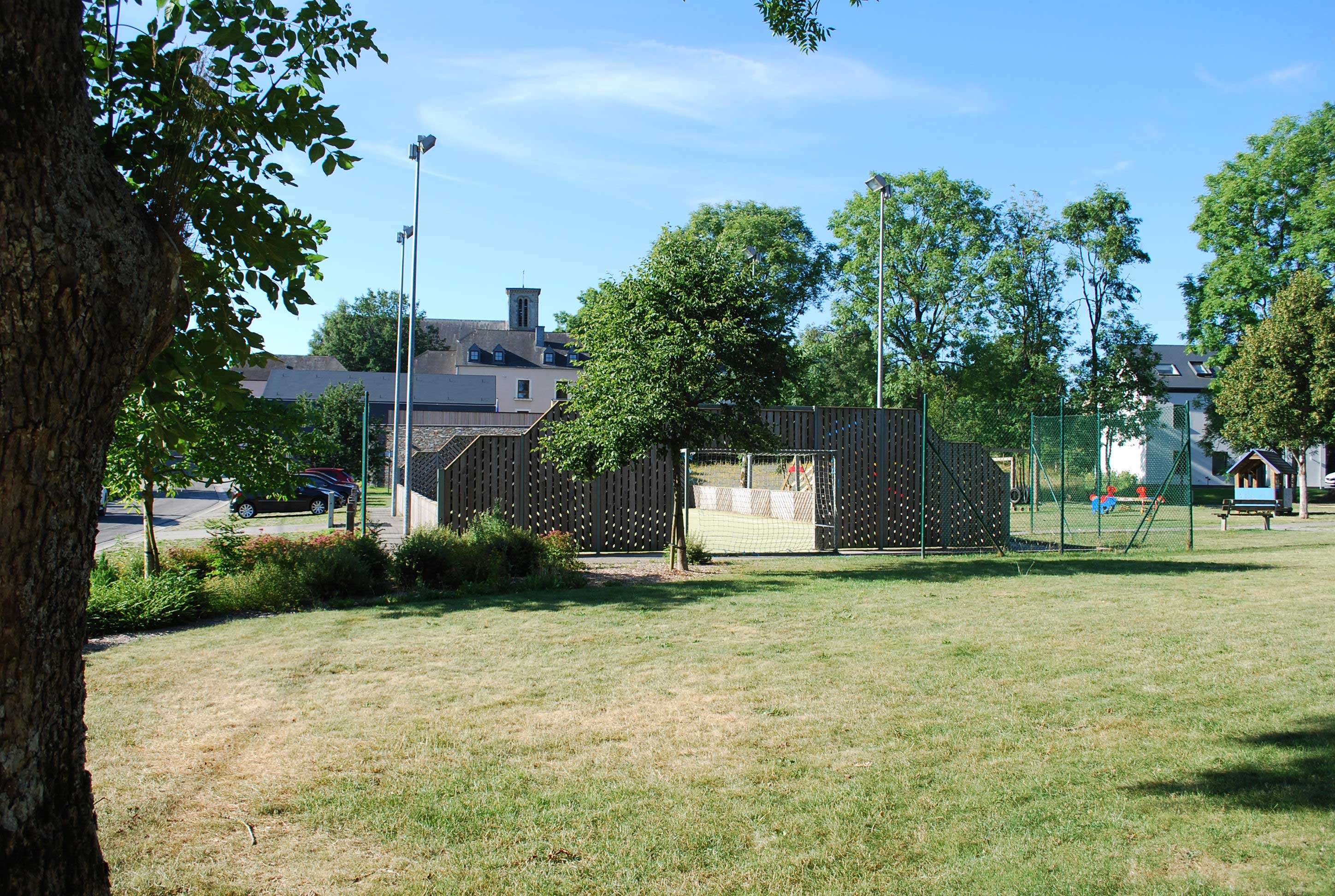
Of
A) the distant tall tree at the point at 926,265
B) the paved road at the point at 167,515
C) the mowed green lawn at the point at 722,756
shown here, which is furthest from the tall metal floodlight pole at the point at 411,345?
the distant tall tree at the point at 926,265

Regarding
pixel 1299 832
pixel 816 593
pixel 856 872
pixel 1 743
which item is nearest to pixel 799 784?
pixel 856 872

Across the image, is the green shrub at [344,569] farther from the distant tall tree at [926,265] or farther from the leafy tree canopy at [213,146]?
the distant tall tree at [926,265]

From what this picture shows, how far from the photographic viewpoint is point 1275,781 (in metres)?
4.64

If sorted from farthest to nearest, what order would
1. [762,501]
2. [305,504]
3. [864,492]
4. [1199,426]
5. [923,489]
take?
[1199,426] → [305,504] → [762,501] → [864,492] → [923,489]

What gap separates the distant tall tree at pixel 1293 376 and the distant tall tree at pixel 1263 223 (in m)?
5.45

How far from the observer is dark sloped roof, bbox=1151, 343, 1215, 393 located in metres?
62.3

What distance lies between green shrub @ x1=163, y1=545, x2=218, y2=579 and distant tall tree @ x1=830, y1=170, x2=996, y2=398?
110ft

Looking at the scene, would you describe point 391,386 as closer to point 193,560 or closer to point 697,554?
point 697,554

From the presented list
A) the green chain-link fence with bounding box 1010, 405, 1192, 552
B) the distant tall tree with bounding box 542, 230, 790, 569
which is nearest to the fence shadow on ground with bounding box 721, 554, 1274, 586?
the green chain-link fence with bounding box 1010, 405, 1192, 552

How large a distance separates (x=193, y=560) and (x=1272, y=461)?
38143 mm

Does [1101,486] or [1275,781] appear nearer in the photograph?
[1275,781]

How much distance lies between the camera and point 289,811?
432 centimetres

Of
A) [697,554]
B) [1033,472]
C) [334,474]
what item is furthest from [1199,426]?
[697,554]

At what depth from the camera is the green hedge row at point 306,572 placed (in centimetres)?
966
